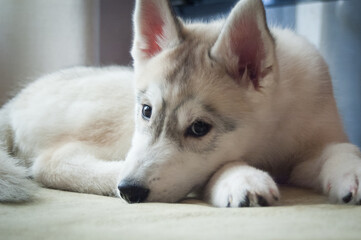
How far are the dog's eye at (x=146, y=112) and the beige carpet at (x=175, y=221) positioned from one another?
0.44 meters

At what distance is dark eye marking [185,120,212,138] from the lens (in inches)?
72.6

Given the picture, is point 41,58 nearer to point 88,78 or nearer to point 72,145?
point 88,78

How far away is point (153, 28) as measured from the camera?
90.0 inches

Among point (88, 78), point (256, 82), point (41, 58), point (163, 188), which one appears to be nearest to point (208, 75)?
point (256, 82)

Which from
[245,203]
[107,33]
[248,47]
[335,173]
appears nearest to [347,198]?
[335,173]

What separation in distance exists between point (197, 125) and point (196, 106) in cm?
8

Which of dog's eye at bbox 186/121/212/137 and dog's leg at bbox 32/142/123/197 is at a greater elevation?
dog's eye at bbox 186/121/212/137

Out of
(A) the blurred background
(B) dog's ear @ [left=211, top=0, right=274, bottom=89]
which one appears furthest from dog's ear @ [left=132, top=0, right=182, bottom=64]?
(A) the blurred background

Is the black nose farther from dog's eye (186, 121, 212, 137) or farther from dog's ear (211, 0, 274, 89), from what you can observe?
dog's ear (211, 0, 274, 89)

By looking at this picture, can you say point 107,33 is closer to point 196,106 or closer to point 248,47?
point 248,47

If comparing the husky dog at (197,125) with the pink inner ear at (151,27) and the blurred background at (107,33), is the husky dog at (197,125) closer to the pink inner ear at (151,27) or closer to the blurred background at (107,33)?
the pink inner ear at (151,27)

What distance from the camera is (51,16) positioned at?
4242 mm

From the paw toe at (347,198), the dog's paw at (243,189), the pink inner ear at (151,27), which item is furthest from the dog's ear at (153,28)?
the paw toe at (347,198)

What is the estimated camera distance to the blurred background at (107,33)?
359cm
